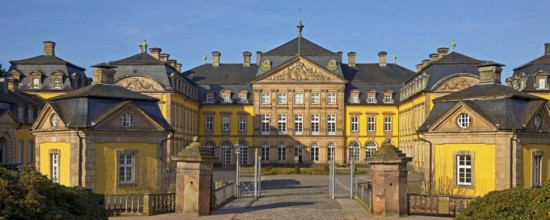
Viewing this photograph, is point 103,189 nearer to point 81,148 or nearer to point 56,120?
point 81,148

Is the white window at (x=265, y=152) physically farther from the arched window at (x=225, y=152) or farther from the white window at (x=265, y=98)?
the white window at (x=265, y=98)

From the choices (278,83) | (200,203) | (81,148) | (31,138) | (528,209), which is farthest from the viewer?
(278,83)

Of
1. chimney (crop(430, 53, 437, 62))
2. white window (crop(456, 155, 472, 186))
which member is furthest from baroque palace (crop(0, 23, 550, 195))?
chimney (crop(430, 53, 437, 62))

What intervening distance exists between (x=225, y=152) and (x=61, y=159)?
134ft

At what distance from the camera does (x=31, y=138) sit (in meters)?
42.7

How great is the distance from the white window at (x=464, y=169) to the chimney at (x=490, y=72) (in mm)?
4637

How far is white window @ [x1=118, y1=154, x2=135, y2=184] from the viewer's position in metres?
24.4

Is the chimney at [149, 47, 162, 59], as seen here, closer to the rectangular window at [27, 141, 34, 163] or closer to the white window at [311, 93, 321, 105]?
the white window at [311, 93, 321, 105]

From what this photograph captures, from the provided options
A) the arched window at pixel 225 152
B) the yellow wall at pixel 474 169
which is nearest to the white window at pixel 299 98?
the arched window at pixel 225 152

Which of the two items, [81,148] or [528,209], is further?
[81,148]

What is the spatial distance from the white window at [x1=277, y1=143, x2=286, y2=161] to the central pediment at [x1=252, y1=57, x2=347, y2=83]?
649cm

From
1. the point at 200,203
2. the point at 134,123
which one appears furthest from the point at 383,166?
the point at 134,123

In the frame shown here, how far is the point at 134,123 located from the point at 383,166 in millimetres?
9992

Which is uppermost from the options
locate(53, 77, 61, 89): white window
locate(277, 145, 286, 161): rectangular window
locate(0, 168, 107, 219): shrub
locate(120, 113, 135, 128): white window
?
locate(53, 77, 61, 89): white window
